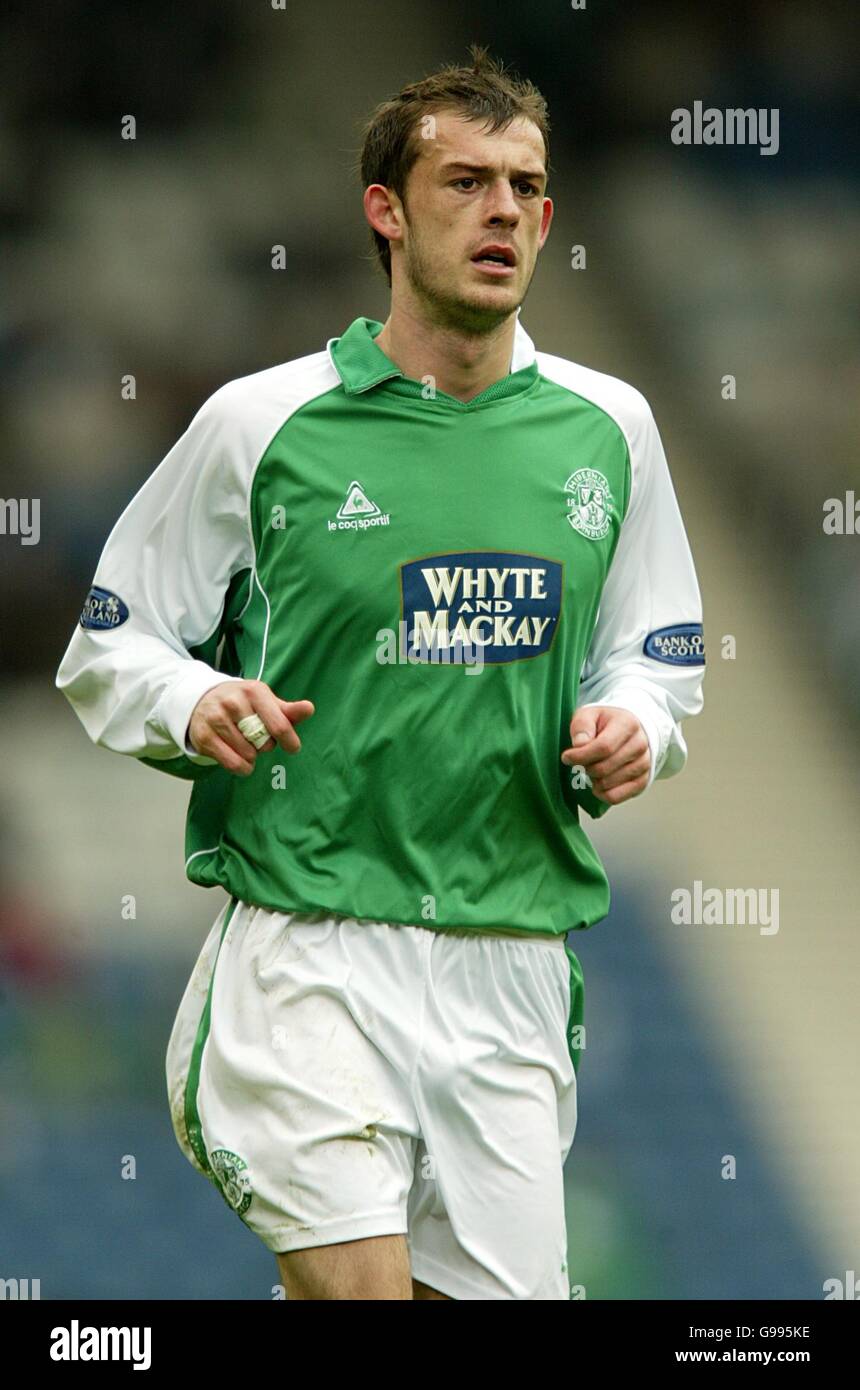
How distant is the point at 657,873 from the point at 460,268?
2092 mm

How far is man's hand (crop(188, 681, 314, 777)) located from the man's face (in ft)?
2.06

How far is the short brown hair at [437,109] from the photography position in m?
3.35

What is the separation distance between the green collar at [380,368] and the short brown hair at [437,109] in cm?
15

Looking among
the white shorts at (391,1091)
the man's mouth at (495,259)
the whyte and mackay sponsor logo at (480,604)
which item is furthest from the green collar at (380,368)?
the white shorts at (391,1091)

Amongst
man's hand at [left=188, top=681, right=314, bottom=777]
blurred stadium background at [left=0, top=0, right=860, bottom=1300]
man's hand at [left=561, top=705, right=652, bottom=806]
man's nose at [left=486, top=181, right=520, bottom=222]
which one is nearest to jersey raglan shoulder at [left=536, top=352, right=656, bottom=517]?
man's nose at [left=486, top=181, right=520, bottom=222]

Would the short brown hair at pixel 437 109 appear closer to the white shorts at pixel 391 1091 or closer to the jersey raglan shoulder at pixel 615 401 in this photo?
the jersey raglan shoulder at pixel 615 401

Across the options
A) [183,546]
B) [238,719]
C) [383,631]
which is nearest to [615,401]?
[383,631]

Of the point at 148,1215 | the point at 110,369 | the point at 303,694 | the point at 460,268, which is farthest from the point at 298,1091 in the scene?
the point at 110,369

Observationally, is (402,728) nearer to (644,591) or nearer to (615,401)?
(644,591)

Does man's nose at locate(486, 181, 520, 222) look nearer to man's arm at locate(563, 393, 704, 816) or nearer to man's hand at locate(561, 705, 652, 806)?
man's arm at locate(563, 393, 704, 816)

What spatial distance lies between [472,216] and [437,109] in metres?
0.18

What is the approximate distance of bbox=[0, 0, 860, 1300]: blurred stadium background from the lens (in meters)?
5.01

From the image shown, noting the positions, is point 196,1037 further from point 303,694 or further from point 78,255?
point 78,255

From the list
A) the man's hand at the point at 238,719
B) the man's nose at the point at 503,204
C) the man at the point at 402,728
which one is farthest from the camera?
the man's nose at the point at 503,204
